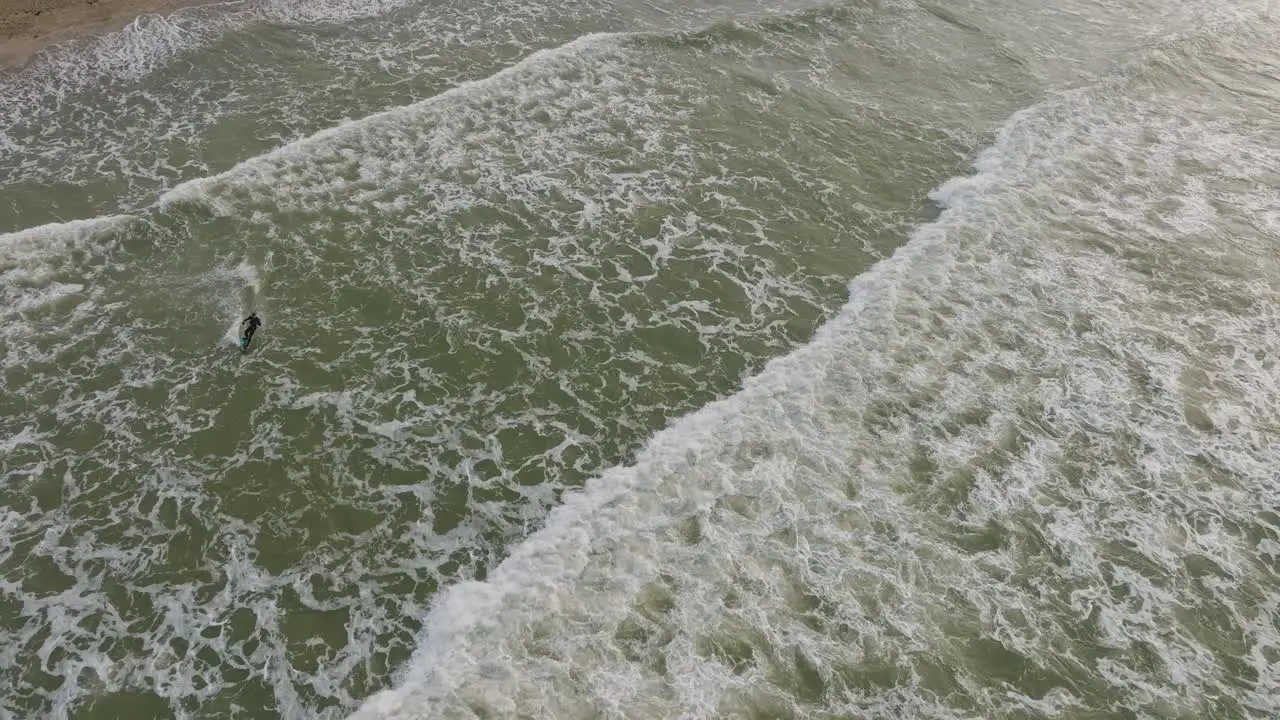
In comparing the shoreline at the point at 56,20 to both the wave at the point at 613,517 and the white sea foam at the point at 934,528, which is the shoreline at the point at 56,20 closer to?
the wave at the point at 613,517

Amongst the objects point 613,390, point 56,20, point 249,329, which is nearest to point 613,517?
point 613,390

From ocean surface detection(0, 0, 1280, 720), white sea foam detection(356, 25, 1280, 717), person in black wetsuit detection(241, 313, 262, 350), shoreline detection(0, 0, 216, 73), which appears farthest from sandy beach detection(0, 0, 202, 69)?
white sea foam detection(356, 25, 1280, 717)

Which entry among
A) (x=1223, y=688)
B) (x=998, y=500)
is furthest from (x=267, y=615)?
(x=1223, y=688)

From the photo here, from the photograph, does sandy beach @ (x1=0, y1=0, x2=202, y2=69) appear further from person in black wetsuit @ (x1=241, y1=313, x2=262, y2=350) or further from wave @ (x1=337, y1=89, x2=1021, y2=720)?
wave @ (x1=337, y1=89, x2=1021, y2=720)

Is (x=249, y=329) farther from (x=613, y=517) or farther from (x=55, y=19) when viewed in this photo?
(x=55, y=19)

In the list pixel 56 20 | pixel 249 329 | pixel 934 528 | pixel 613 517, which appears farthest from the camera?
pixel 56 20

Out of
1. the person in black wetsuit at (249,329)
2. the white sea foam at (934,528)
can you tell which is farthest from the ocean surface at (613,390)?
the person in black wetsuit at (249,329)
